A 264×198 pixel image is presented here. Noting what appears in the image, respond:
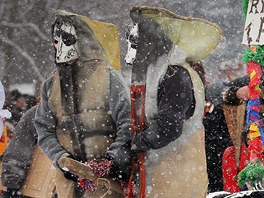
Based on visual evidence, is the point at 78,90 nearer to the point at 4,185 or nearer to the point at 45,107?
the point at 45,107

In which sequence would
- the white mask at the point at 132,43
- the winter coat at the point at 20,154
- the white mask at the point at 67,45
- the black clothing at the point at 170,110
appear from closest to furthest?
1. the black clothing at the point at 170,110
2. the white mask at the point at 132,43
3. the white mask at the point at 67,45
4. the winter coat at the point at 20,154

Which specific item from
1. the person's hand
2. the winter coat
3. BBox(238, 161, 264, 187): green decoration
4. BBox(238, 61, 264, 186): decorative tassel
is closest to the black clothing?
BBox(238, 161, 264, 187): green decoration

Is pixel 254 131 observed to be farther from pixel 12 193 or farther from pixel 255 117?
pixel 12 193

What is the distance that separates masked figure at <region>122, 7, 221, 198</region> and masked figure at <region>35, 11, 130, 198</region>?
0.37 metres

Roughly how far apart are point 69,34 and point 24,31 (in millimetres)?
9708

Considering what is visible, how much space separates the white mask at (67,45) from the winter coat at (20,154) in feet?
4.53

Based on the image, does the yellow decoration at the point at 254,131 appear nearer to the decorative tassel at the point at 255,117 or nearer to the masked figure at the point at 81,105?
the decorative tassel at the point at 255,117

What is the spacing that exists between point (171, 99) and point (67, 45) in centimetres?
95

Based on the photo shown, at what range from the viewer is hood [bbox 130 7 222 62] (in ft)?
19.3

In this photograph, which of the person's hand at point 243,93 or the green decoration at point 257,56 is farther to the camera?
the person's hand at point 243,93

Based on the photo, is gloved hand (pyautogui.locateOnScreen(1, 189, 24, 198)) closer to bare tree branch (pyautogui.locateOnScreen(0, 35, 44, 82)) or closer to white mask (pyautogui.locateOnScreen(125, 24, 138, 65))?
white mask (pyautogui.locateOnScreen(125, 24, 138, 65))

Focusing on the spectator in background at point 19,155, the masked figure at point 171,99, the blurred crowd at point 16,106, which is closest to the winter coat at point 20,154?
the spectator in background at point 19,155

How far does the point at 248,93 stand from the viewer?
6723mm

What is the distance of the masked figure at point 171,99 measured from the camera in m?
5.71
